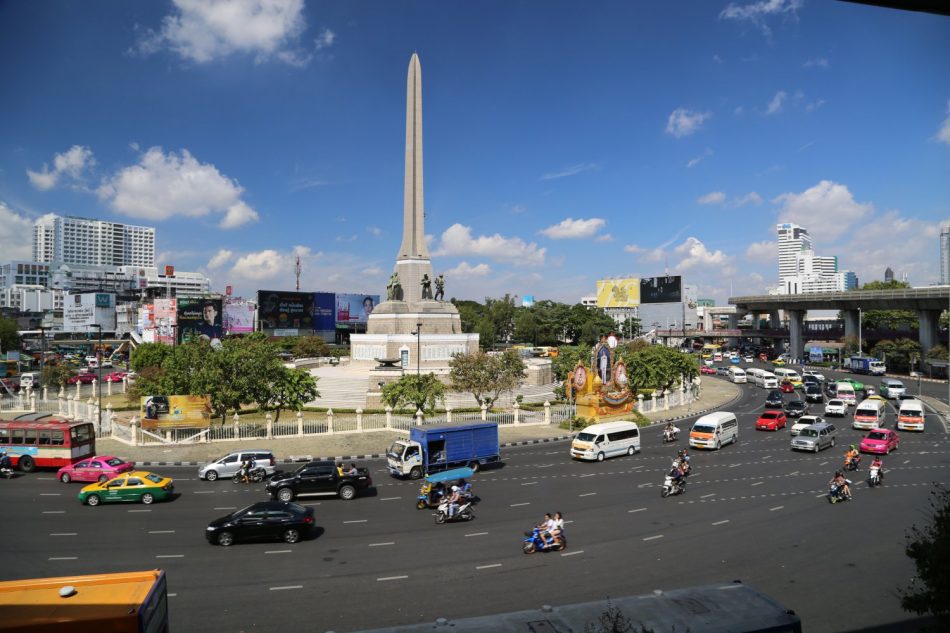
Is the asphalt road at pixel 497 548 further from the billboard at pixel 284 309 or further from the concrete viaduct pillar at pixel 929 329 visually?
the billboard at pixel 284 309

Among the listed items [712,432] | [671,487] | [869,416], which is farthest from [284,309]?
[671,487]

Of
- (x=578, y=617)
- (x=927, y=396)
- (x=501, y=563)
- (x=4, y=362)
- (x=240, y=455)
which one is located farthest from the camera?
(x=4, y=362)

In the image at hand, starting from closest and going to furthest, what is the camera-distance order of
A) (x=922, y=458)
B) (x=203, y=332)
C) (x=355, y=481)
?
(x=355, y=481) → (x=922, y=458) → (x=203, y=332)

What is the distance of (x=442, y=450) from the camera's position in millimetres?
23500

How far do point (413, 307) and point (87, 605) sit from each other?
154 feet

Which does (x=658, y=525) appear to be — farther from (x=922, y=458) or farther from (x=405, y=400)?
(x=405, y=400)

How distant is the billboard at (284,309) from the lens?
95.6 metres

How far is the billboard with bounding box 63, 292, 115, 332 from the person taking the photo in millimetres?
98875

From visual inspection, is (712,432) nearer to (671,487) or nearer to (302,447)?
(671,487)

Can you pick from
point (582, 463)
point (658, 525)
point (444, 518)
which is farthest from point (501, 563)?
point (582, 463)

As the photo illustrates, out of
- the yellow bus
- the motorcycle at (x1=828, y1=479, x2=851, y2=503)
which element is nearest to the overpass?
the motorcycle at (x1=828, y1=479, x2=851, y2=503)

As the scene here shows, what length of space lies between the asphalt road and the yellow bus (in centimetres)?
243

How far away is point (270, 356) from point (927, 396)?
51.8 metres

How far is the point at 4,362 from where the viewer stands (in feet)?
204
